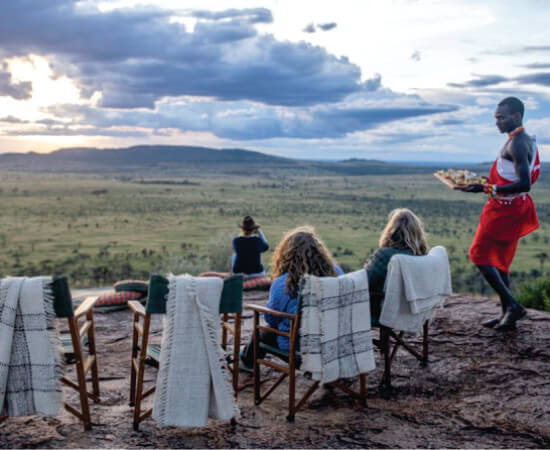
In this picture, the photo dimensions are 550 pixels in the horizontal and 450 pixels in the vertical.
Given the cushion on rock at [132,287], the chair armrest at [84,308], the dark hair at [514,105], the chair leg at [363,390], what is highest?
the dark hair at [514,105]

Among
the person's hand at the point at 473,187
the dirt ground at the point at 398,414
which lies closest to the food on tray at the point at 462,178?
the person's hand at the point at 473,187

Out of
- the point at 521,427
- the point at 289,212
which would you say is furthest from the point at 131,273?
the point at 289,212

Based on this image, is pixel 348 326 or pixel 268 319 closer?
pixel 348 326

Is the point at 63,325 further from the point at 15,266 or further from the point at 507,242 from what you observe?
the point at 15,266

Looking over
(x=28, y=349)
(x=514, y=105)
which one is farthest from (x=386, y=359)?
(x=514, y=105)

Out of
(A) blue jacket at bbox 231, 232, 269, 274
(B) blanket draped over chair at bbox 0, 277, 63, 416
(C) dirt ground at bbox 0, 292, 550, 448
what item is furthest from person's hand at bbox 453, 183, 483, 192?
(B) blanket draped over chair at bbox 0, 277, 63, 416

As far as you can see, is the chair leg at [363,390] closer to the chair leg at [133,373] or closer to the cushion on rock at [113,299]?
the chair leg at [133,373]

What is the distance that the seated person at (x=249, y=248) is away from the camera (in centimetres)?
729

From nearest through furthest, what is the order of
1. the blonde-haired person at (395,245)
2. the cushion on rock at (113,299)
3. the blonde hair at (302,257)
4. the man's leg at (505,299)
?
the blonde hair at (302,257), the blonde-haired person at (395,245), the man's leg at (505,299), the cushion on rock at (113,299)

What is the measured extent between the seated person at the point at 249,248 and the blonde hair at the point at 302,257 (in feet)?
11.0

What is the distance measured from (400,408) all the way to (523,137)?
8.76 ft

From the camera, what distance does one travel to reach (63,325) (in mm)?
6375

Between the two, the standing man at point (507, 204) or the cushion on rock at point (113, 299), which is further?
the cushion on rock at point (113, 299)

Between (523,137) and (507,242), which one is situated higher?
(523,137)
